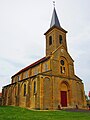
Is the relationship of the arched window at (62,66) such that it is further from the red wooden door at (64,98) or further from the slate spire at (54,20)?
the slate spire at (54,20)

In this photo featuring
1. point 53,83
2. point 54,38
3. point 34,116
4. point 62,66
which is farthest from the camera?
point 54,38

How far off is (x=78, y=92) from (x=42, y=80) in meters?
10.3

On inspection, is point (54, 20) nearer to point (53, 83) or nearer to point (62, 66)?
point (62, 66)

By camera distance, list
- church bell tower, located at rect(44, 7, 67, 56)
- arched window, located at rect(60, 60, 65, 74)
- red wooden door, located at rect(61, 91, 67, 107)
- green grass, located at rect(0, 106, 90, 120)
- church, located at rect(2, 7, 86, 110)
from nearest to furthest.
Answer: green grass, located at rect(0, 106, 90, 120)
church, located at rect(2, 7, 86, 110)
red wooden door, located at rect(61, 91, 67, 107)
arched window, located at rect(60, 60, 65, 74)
church bell tower, located at rect(44, 7, 67, 56)

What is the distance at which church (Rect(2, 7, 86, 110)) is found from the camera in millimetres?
26109

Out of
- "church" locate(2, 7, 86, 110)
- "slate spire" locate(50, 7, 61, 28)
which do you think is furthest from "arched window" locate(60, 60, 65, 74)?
"slate spire" locate(50, 7, 61, 28)

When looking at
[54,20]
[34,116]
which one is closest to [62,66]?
[54,20]

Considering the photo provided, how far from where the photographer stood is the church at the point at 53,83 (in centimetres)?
2611

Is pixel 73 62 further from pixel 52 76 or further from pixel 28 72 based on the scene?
pixel 28 72

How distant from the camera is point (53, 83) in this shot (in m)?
27.4

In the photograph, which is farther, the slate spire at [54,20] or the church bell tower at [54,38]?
the slate spire at [54,20]

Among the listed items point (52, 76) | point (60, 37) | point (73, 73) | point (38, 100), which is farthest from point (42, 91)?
point (60, 37)

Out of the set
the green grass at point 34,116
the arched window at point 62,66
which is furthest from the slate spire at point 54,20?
the green grass at point 34,116

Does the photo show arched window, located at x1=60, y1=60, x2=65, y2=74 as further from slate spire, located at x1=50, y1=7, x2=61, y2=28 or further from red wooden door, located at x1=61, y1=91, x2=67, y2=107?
slate spire, located at x1=50, y1=7, x2=61, y2=28
